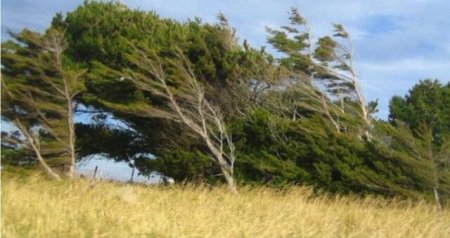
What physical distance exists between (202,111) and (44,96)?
7316mm

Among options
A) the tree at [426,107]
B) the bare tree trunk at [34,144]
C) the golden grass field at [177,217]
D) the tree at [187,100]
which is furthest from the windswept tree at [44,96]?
the tree at [426,107]

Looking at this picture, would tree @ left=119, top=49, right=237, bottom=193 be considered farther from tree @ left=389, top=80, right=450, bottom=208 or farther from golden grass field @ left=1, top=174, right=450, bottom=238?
golden grass field @ left=1, top=174, right=450, bottom=238

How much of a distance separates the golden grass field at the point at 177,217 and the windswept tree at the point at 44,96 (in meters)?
13.2

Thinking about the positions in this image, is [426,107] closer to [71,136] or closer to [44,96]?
[71,136]

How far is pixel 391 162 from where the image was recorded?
25.4 meters

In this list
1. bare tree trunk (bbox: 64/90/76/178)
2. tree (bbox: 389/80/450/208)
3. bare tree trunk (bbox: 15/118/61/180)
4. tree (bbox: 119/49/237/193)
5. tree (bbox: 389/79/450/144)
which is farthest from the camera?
tree (bbox: 389/79/450/144)

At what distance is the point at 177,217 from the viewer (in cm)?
882

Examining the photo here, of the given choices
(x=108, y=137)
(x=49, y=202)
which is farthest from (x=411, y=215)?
(x=108, y=137)

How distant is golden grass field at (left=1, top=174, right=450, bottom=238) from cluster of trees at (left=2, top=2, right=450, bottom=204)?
41.7 ft

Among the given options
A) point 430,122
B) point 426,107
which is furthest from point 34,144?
point 426,107

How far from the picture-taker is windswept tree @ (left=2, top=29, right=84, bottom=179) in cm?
2467

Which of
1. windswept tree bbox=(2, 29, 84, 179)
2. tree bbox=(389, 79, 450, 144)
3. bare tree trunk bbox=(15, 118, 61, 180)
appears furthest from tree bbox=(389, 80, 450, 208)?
bare tree trunk bbox=(15, 118, 61, 180)

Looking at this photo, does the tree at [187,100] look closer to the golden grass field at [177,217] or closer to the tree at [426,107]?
the tree at [426,107]

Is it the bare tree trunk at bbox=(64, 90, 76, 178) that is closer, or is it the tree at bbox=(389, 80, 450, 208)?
the tree at bbox=(389, 80, 450, 208)
